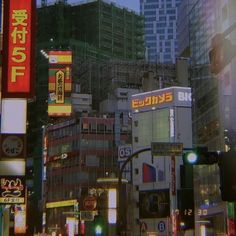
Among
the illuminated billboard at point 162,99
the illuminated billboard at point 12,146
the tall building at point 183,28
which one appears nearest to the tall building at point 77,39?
the illuminated billboard at point 162,99

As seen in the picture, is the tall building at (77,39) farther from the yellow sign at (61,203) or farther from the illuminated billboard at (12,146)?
the illuminated billboard at (12,146)

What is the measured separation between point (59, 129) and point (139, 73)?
2029 centimetres

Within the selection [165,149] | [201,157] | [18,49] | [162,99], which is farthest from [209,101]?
[201,157]

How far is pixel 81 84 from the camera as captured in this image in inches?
5138

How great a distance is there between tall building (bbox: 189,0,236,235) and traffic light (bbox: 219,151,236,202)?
47.9m

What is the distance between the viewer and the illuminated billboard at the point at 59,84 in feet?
261

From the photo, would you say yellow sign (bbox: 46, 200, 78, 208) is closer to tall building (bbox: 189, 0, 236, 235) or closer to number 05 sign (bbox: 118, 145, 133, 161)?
number 05 sign (bbox: 118, 145, 133, 161)

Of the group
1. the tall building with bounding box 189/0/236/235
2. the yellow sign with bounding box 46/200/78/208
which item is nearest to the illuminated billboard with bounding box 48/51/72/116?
the tall building with bounding box 189/0/236/235

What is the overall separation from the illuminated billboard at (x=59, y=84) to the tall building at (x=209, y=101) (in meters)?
16.3

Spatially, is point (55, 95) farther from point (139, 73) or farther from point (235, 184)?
point (235, 184)

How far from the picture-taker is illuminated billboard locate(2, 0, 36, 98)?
2973cm

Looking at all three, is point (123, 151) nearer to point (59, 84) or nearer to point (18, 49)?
point (59, 84)

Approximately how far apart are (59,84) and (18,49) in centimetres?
4919

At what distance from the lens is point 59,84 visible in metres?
79.0
